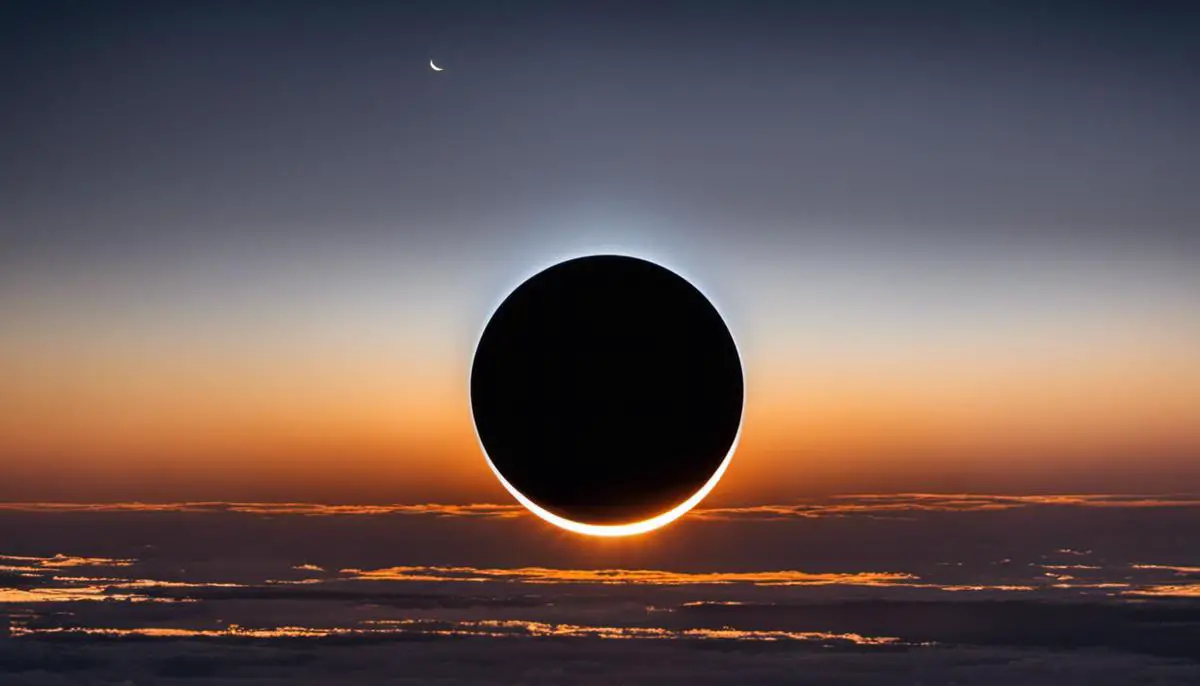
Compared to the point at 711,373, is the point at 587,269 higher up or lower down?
higher up

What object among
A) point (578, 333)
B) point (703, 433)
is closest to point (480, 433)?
point (578, 333)

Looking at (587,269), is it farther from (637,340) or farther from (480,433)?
(480,433)

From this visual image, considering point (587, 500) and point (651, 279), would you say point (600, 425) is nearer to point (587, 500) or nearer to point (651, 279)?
point (587, 500)

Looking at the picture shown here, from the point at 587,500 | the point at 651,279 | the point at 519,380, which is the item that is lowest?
the point at 587,500

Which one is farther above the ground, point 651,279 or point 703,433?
point 651,279

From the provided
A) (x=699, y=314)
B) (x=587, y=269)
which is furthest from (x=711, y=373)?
→ (x=587, y=269)

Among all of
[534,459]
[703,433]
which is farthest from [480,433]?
[703,433]
